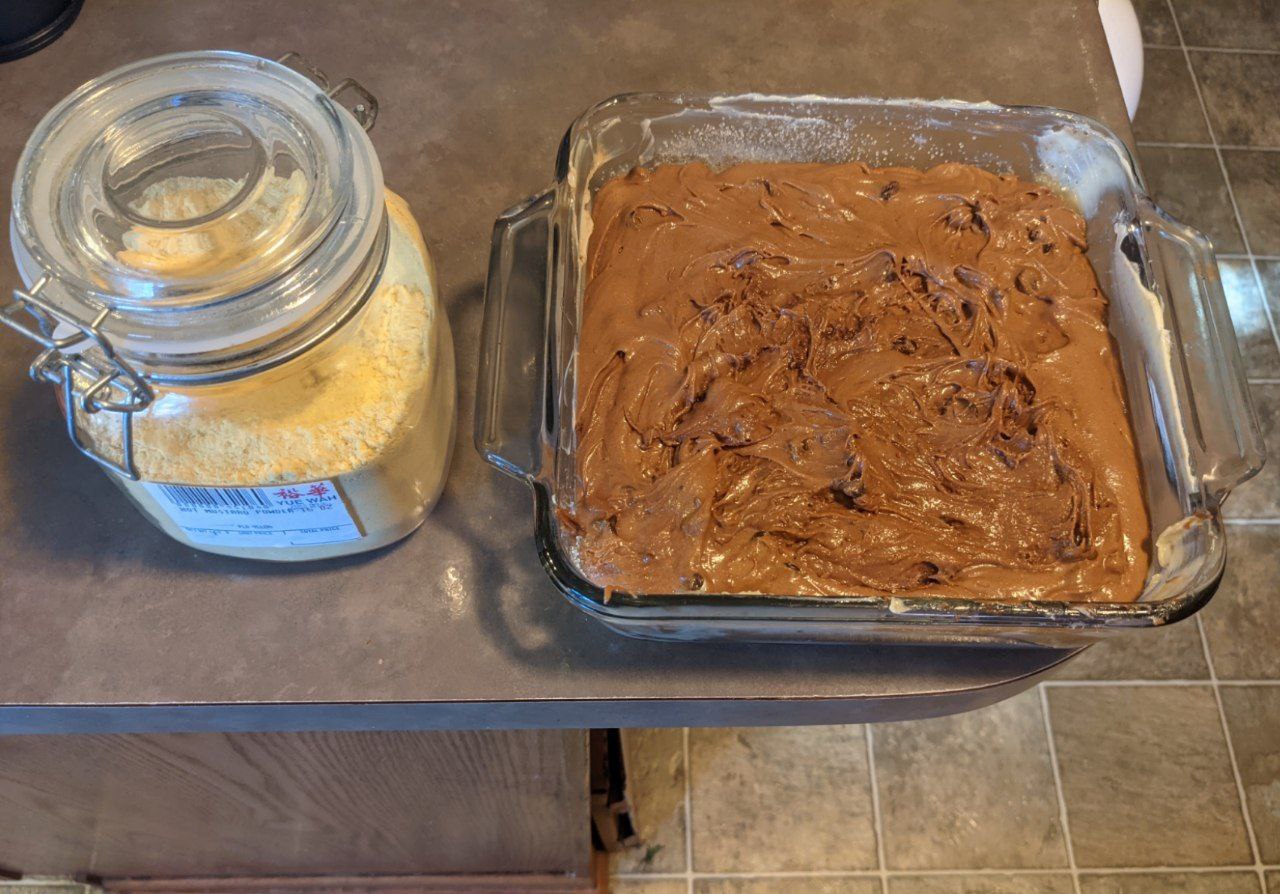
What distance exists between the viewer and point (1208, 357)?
2.66 feet

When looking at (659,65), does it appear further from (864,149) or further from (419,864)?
(419,864)

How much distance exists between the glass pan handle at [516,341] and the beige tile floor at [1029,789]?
0.99m

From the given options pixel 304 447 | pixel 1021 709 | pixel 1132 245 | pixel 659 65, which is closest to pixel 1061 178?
pixel 1132 245

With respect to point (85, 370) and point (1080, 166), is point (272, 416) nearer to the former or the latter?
point (85, 370)

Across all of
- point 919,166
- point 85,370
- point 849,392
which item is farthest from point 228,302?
point 919,166

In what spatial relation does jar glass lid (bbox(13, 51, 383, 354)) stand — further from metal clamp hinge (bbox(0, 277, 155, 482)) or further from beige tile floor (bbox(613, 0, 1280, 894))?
beige tile floor (bbox(613, 0, 1280, 894))

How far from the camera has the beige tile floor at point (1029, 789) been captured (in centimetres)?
157

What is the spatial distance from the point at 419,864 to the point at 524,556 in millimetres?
802

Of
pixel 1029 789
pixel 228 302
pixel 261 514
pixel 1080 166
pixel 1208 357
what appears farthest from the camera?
pixel 1029 789

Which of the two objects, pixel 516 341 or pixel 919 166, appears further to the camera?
pixel 919 166

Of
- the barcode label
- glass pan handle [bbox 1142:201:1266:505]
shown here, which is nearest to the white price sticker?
the barcode label

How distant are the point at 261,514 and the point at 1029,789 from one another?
142cm

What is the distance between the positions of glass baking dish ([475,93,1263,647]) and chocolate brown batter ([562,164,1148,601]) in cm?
3

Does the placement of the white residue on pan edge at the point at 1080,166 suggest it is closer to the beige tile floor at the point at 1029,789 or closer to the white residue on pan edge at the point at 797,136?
the white residue on pan edge at the point at 797,136
